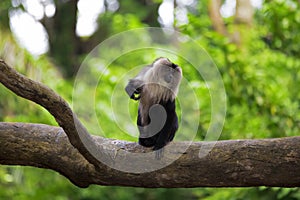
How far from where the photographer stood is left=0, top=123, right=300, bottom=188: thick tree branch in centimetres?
283

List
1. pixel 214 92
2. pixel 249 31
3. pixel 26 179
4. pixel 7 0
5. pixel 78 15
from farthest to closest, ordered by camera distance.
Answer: pixel 78 15 < pixel 7 0 < pixel 26 179 < pixel 249 31 < pixel 214 92

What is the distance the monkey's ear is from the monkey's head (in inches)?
2.8

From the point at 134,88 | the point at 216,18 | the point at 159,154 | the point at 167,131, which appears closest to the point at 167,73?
the point at 134,88

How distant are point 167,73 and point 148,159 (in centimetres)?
58

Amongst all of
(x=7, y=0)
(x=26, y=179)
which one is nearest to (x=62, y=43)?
(x=7, y=0)

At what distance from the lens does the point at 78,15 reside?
10.5m

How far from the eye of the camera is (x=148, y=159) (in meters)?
2.99

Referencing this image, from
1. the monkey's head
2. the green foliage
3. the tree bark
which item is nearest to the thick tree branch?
the monkey's head

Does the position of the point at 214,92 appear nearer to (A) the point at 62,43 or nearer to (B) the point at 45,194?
(B) the point at 45,194

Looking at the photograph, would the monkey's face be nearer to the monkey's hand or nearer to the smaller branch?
the monkey's hand

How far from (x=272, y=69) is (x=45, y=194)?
2.90 meters

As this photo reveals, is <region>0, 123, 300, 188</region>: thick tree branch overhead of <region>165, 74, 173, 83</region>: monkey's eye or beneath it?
beneath

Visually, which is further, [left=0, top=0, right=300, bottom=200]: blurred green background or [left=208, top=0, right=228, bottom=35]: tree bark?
[left=208, top=0, right=228, bottom=35]: tree bark

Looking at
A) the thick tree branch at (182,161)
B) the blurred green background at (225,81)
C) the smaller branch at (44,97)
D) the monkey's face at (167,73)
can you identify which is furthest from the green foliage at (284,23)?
the smaller branch at (44,97)
